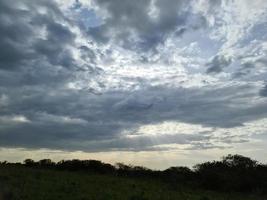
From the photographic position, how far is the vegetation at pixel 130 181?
29.2 meters

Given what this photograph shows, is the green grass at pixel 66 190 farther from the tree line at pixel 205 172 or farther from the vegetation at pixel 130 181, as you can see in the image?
the tree line at pixel 205 172

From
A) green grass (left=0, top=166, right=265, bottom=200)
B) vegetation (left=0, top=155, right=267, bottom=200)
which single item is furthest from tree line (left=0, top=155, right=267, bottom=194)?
green grass (left=0, top=166, right=265, bottom=200)

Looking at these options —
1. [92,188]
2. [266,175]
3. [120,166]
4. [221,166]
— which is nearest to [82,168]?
[120,166]

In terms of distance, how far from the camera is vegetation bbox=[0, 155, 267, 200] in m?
29.2

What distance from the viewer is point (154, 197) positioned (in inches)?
1166

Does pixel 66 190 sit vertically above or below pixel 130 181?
below

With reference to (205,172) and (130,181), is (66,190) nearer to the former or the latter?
(130,181)

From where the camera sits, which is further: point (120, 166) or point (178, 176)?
point (120, 166)

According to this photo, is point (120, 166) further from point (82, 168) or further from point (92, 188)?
point (92, 188)

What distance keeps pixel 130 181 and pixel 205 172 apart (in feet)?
41.4

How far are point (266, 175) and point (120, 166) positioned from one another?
Result: 1909 cm

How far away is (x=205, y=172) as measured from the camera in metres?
50.7

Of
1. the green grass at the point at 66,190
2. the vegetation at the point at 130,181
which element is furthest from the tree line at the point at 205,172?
the green grass at the point at 66,190

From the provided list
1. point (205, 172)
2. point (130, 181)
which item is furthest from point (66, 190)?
point (205, 172)
